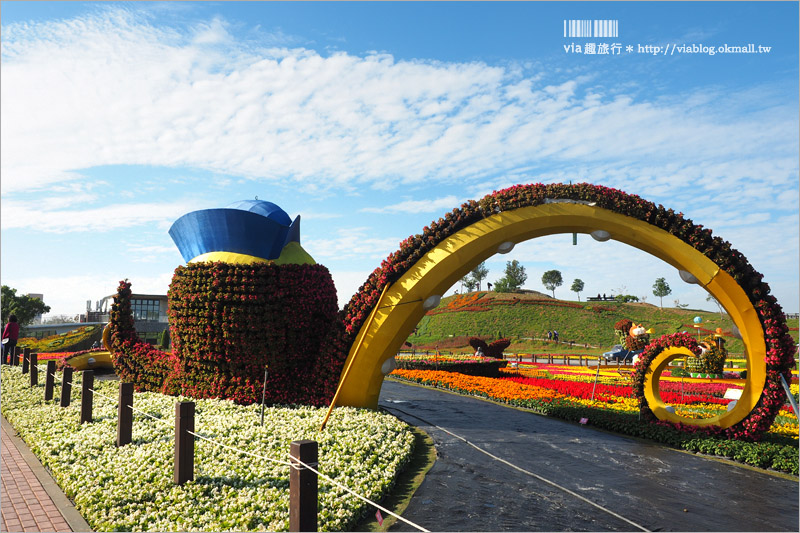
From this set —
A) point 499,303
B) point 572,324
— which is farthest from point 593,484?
point 499,303

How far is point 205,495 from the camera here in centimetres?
611

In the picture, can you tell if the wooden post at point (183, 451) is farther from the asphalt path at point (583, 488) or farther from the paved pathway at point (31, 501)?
the asphalt path at point (583, 488)

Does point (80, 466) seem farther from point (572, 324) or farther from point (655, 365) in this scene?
point (572, 324)

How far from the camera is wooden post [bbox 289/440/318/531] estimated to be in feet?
13.8

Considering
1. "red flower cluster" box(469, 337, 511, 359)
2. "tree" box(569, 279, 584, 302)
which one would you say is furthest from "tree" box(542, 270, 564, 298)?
"red flower cluster" box(469, 337, 511, 359)

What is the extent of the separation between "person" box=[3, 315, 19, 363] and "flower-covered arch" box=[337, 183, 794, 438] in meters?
15.8

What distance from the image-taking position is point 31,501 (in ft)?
20.7

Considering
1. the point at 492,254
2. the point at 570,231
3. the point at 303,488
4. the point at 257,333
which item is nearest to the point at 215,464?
the point at 303,488

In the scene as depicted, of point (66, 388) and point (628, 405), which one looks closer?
point (66, 388)

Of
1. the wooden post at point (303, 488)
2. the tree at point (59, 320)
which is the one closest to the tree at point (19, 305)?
the tree at point (59, 320)

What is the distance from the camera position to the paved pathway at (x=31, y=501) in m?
5.61

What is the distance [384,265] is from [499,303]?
43.8m

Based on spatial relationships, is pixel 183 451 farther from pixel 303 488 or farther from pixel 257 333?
Result: pixel 257 333

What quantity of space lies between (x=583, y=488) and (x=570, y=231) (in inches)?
196
